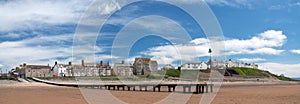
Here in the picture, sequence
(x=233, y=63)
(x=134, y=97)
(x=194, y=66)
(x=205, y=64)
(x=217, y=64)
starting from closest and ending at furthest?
(x=134, y=97), (x=194, y=66), (x=217, y=64), (x=205, y=64), (x=233, y=63)

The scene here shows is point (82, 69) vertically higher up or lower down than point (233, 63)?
lower down

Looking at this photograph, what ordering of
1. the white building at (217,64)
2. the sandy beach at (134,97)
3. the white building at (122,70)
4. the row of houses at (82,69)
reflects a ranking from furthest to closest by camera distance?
the white building at (217,64) → the row of houses at (82,69) → the white building at (122,70) → the sandy beach at (134,97)

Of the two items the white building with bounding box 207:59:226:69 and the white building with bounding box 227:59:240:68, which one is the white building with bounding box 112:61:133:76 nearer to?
Result: the white building with bounding box 207:59:226:69

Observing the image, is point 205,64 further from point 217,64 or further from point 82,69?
point 82,69

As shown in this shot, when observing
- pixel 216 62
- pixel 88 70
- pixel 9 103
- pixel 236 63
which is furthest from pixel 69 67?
pixel 9 103

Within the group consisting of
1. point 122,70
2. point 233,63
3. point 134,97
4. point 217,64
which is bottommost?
point 134,97

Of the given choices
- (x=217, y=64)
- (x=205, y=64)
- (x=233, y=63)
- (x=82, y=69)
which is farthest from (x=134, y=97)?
(x=233, y=63)

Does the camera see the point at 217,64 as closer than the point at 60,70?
No

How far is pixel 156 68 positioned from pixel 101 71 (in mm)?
19296

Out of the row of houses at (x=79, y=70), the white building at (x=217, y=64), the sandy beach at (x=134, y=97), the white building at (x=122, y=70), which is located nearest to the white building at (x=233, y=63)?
the white building at (x=217, y=64)

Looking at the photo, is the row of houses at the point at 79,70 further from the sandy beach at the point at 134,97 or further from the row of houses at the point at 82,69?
the sandy beach at the point at 134,97

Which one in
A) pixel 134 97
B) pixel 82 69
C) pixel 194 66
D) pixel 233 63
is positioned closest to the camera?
pixel 134 97

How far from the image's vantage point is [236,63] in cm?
16088

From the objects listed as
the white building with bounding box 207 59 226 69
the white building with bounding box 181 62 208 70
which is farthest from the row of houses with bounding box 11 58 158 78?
the white building with bounding box 207 59 226 69
